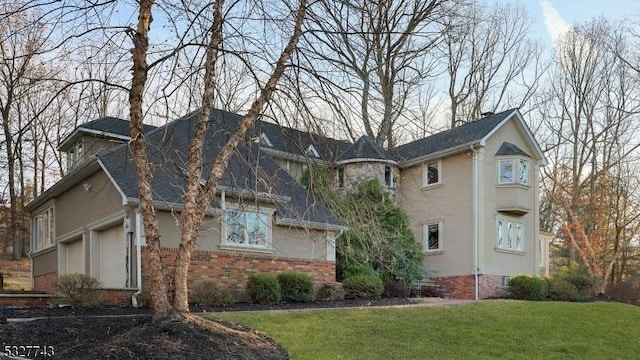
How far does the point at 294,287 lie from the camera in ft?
51.1

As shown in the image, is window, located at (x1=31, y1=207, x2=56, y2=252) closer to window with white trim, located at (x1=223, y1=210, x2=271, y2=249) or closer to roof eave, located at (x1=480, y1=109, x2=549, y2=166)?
window with white trim, located at (x1=223, y1=210, x2=271, y2=249)

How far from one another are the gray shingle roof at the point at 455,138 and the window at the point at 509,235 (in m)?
3.27

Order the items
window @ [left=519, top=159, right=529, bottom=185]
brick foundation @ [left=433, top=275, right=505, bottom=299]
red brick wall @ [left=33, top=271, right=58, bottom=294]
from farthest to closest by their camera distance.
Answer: window @ [left=519, top=159, right=529, bottom=185] → brick foundation @ [left=433, top=275, right=505, bottom=299] → red brick wall @ [left=33, top=271, right=58, bottom=294]

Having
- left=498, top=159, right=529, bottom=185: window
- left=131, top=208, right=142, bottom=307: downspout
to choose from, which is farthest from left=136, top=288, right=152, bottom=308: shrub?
left=498, top=159, right=529, bottom=185: window

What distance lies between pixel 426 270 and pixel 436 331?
11.8 meters

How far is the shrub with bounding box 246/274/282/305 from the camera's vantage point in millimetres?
14703

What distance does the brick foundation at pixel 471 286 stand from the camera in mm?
21078

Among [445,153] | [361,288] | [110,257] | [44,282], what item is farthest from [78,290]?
[445,153]

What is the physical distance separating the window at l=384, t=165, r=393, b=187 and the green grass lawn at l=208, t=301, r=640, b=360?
9739mm

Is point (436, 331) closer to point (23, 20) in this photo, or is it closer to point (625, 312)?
point (625, 312)

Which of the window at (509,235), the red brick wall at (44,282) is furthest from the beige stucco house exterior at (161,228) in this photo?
the window at (509,235)

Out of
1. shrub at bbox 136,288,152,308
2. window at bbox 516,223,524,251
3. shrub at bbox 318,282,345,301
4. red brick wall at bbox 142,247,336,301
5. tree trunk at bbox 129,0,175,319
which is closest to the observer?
tree trunk at bbox 129,0,175,319

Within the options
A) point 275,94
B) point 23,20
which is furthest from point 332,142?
point 23,20

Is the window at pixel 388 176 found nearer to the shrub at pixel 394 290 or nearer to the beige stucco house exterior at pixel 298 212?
the beige stucco house exterior at pixel 298 212
